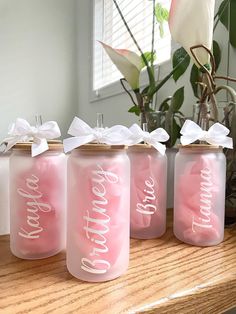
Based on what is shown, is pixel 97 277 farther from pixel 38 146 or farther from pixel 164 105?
Answer: pixel 164 105

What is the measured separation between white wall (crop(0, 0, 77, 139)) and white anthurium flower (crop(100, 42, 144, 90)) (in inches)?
3.1

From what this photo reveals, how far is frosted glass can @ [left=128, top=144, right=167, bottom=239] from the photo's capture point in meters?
0.46

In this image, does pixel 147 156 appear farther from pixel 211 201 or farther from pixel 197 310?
pixel 197 310

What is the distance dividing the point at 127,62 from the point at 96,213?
363mm

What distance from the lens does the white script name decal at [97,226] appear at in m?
0.30

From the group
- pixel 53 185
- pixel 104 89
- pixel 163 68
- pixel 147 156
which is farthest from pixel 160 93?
pixel 53 185

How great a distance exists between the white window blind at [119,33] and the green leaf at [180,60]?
0.11ft

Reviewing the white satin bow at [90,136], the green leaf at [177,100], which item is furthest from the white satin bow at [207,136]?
the green leaf at [177,100]

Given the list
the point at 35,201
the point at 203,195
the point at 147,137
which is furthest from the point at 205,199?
the point at 35,201

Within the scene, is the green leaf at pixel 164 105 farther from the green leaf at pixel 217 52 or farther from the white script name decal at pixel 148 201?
the white script name decal at pixel 148 201

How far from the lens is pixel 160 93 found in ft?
2.28

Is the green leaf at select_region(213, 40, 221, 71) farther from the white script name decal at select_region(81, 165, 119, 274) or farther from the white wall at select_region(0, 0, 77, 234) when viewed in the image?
the white script name decal at select_region(81, 165, 119, 274)

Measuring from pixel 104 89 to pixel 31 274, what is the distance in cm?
41

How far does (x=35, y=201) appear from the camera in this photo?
1.18 ft
